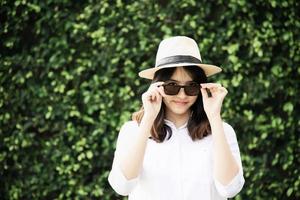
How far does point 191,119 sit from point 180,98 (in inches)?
7.0

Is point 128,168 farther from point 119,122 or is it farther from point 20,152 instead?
point 20,152

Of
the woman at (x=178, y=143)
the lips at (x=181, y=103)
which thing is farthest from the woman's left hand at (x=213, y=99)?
the lips at (x=181, y=103)

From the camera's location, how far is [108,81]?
422cm

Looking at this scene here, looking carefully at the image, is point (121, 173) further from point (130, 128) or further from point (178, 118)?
point (178, 118)

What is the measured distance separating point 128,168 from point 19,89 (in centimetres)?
237

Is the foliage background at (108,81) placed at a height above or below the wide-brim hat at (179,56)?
below

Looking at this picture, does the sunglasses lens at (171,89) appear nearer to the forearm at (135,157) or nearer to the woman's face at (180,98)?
the woman's face at (180,98)

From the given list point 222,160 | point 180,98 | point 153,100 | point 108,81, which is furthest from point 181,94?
point 108,81

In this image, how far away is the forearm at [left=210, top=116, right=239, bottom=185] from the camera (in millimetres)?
2268

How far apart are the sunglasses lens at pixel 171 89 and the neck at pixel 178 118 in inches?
7.6

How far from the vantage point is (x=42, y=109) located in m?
4.32

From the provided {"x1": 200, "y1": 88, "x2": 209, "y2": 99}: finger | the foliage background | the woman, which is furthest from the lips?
the foliage background

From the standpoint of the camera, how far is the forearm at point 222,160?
2268 millimetres

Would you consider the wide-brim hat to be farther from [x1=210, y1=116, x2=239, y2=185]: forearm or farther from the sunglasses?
[x1=210, y1=116, x2=239, y2=185]: forearm
